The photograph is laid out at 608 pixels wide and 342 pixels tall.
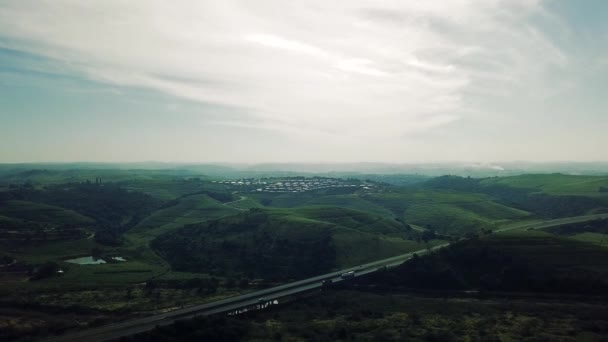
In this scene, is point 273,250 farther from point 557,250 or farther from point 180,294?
point 557,250

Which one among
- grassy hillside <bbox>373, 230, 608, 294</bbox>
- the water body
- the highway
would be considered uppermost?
grassy hillside <bbox>373, 230, 608, 294</bbox>

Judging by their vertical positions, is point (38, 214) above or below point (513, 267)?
above

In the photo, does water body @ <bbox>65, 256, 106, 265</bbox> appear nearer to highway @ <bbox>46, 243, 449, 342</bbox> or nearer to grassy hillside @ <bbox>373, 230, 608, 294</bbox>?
highway @ <bbox>46, 243, 449, 342</bbox>

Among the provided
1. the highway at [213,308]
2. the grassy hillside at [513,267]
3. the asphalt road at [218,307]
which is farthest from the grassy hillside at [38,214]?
the grassy hillside at [513,267]

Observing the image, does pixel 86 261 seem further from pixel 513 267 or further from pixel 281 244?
pixel 513 267

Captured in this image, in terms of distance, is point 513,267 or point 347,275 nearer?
point 513,267

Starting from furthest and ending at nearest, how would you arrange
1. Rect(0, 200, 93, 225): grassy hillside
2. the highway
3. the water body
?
1. Rect(0, 200, 93, 225): grassy hillside
2. the water body
3. the highway

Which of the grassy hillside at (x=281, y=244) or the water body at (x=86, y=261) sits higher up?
the grassy hillside at (x=281, y=244)

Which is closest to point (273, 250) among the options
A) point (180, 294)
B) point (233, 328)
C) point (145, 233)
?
point (180, 294)

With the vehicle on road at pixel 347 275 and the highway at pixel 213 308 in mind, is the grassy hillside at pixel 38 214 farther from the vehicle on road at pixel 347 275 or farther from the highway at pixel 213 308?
the vehicle on road at pixel 347 275

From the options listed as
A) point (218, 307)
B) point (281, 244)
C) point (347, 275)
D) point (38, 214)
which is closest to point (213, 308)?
point (218, 307)

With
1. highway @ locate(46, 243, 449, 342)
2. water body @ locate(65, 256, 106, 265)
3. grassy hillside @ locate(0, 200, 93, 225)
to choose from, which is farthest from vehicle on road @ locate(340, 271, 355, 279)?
grassy hillside @ locate(0, 200, 93, 225)
